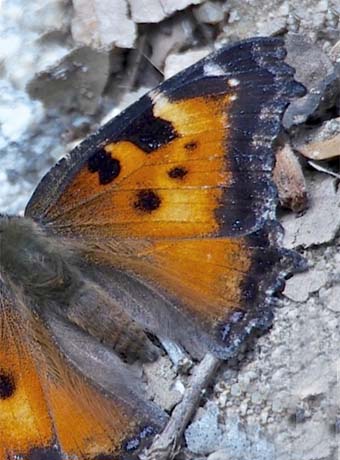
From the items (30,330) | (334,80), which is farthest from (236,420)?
(334,80)

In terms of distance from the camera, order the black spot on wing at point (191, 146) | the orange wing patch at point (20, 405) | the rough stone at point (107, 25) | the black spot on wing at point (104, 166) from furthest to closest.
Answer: the rough stone at point (107, 25), the black spot on wing at point (104, 166), the black spot on wing at point (191, 146), the orange wing patch at point (20, 405)

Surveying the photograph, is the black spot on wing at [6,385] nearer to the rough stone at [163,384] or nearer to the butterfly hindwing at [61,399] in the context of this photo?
the butterfly hindwing at [61,399]

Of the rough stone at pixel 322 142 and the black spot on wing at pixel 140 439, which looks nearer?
the black spot on wing at pixel 140 439

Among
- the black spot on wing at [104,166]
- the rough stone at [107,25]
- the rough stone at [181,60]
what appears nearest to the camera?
the black spot on wing at [104,166]

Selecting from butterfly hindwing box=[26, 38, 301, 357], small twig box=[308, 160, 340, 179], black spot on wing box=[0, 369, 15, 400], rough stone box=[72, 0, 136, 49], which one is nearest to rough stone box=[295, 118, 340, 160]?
A: small twig box=[308, 160, 340, 179]

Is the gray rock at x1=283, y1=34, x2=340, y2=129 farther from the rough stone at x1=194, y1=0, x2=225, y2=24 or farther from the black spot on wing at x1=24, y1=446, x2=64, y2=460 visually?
the black spot on wing at x1=24, y1=446, x2=64, y2=460

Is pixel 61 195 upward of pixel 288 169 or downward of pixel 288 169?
upward

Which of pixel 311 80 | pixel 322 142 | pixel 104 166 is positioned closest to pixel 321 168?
pixel 322 142

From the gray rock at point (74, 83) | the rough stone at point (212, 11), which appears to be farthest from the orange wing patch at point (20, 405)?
the rough stone at point (212, 11)

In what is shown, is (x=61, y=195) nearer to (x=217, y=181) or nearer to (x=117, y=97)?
(x=217, y=181)
